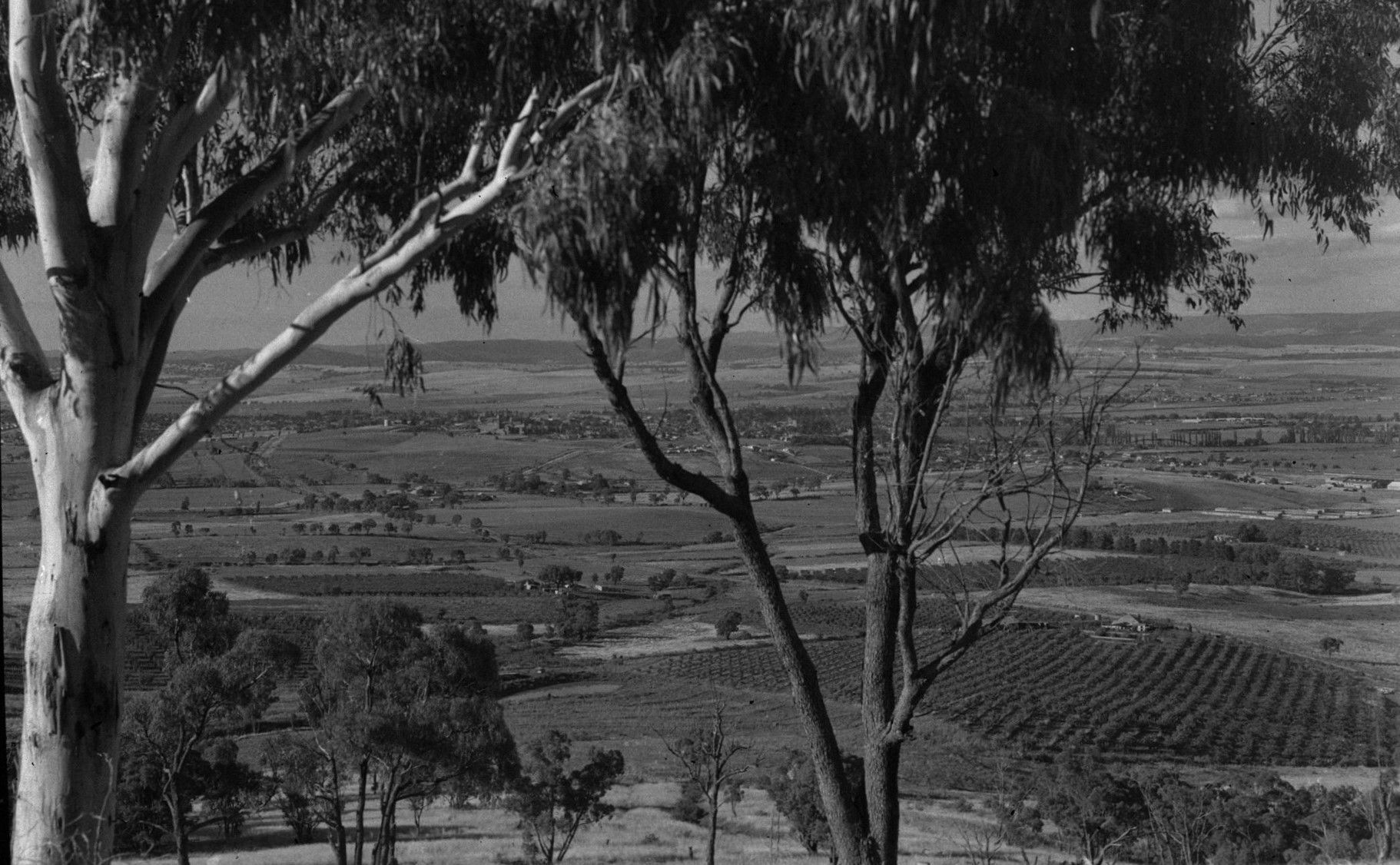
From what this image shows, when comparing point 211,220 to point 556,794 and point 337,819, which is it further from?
point 556,794

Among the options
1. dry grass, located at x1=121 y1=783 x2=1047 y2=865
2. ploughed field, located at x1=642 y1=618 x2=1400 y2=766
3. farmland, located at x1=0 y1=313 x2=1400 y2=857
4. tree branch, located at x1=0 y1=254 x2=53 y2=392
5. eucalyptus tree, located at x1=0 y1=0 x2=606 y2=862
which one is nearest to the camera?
eucalyptus tree, located at x1=0 y1=0 x2=606 y2=862

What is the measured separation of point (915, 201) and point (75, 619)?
9.69 ft

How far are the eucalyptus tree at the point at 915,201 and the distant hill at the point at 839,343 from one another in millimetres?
218

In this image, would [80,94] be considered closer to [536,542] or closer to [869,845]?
[869,845]

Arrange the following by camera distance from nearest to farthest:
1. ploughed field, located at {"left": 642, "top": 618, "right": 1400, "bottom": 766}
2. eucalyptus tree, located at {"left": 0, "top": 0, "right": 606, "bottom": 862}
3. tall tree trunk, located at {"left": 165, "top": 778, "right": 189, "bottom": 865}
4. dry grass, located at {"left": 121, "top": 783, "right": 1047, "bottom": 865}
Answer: eucalyptus tree, located at {"left": 0, "top": 0, "right": 606, "bottom": 862}
tall tree trunk, located at {"left": 165, "top": 778, "right": 189, "bottom": 865}
dry grass, located at {"left": 121, "top": 783, "right": 1047, "bottom": 865}
ploughed field, located at {"left": 642, "top": 618, "right": 1400, "bottom": 766}

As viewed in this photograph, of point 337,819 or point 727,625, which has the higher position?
point 727,625

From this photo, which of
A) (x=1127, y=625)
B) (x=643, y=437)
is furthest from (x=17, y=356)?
(x=1127, y=625)

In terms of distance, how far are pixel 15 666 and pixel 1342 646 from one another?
18.8m

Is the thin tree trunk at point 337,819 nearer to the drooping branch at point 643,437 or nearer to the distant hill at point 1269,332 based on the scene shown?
the drooping branch at point 643,437

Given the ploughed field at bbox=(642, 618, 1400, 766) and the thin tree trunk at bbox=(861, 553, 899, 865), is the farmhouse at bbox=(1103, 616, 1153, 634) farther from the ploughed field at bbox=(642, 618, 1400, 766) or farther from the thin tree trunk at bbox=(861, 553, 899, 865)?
the thin tree trunk at bbox=(861, 553, 899, 865)

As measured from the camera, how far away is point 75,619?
3756 millimetres

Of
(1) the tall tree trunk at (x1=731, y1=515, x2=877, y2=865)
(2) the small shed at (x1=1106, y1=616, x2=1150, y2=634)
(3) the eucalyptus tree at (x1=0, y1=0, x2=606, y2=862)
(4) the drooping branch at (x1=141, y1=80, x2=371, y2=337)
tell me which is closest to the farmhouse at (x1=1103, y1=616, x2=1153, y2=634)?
(2) the small shed at (x1=1106, y1=616, x2=1150, y2=634)

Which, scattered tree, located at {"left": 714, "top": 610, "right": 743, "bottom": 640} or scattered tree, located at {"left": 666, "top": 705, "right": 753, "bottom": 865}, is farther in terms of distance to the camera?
scattered tree, located at {"left": 714, "top": 610, "right": 743, "bottom": 640}

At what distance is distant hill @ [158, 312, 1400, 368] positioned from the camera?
15.6 ft
